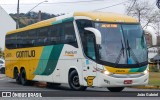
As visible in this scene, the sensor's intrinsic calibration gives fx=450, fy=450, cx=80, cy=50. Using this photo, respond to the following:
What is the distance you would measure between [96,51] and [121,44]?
114cm

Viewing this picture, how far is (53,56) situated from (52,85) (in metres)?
3.75

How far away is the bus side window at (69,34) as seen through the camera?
20.3 m

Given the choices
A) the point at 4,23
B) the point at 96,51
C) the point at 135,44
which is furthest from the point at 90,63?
the point at 4,23

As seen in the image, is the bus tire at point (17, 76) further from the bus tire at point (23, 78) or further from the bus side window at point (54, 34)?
the bus side window at point (54, 34)

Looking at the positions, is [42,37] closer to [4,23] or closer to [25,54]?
[25,54]

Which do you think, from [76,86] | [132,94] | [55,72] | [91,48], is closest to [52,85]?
[55,72]

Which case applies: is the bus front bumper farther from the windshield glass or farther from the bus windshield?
the windshield glass

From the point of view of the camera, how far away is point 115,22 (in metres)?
19.7

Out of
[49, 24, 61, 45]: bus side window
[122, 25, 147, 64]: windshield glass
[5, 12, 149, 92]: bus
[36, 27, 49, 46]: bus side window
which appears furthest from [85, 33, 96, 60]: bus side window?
[36, 27, 49, 46]: bus side window

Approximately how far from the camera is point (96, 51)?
1884 centimetres

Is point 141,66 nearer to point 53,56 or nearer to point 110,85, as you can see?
point 110,85

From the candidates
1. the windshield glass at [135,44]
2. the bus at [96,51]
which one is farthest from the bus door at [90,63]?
the windshield glass at [135,44]

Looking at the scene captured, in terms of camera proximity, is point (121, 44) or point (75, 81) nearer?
point (121, 44)

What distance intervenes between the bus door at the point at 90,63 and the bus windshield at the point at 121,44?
427 millimetres
